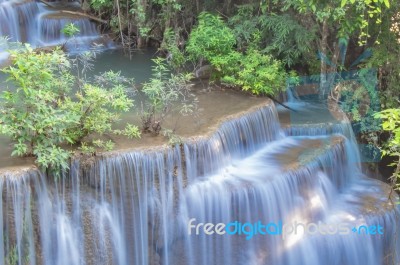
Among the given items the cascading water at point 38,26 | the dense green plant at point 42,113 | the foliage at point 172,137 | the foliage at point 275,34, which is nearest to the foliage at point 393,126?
the foliage at point 172,137

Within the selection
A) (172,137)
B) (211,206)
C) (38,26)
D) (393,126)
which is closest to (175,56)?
(172,137)

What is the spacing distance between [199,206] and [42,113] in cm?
211

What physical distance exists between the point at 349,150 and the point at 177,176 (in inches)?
119

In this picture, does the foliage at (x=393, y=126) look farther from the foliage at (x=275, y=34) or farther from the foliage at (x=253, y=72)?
the foliage at (x=275, y=34)

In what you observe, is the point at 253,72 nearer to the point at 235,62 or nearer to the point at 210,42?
the point at 235,62

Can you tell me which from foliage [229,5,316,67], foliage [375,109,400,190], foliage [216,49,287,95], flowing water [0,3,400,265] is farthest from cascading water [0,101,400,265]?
foliage [229,5,316,67]

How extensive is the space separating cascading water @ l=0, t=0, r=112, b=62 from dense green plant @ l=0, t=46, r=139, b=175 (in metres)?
5.35

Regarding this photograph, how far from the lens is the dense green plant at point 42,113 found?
559 cm

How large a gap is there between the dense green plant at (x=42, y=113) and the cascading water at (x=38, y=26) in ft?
17.5

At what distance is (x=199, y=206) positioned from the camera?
6.57 m

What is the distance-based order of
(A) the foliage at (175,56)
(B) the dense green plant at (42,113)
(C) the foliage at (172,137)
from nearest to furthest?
(B) the dense green plant at (42,113), (C) the foliage at (172,137), (A) the foliage at (175,56)

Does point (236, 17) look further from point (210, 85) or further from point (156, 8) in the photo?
point (156, 8)

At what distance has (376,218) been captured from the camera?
7043 millimetres

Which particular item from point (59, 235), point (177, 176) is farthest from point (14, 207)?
point (177, 176)
